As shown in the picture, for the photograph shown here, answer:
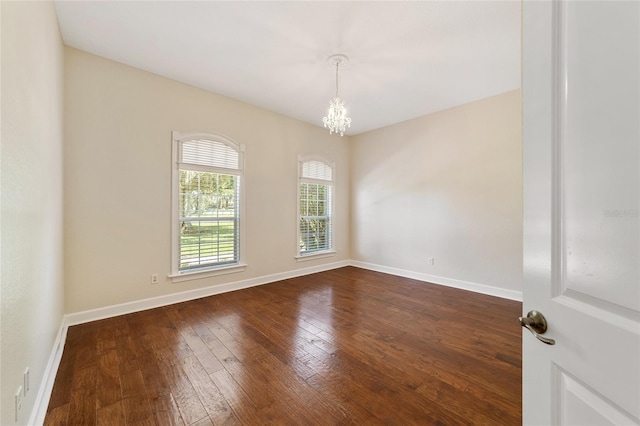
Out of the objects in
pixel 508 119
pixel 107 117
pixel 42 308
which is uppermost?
pixel 508 119

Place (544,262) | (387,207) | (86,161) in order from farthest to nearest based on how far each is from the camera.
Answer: (387,207) < (86,161) < (544,262)

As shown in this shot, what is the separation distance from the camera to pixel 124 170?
3156 mm

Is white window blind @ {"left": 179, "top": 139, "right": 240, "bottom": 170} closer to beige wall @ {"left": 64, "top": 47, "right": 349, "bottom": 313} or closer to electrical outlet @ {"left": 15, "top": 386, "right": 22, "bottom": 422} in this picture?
beige wall @ {"left": 64, "top": 47, "right": 349, "bottom": 313}

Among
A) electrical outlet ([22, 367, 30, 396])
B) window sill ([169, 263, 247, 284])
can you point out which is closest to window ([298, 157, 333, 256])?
window sill ([169, 263, 247, 284])

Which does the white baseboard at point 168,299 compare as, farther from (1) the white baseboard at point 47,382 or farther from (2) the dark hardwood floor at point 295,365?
(1) the white baseboard at point 47,382

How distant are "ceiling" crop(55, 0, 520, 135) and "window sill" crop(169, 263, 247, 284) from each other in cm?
265

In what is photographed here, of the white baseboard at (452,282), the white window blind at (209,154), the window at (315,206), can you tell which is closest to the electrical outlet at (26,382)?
the white window blind at (209,154)

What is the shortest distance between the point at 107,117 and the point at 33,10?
63.5 inches

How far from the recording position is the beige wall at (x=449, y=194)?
12.4ft

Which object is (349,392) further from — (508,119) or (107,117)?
(508,119)

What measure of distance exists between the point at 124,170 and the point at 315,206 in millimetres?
3280

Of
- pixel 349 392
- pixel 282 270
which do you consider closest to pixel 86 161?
pixel 282 270

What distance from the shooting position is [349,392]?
183 cm

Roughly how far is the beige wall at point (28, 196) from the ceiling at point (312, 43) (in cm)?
67
